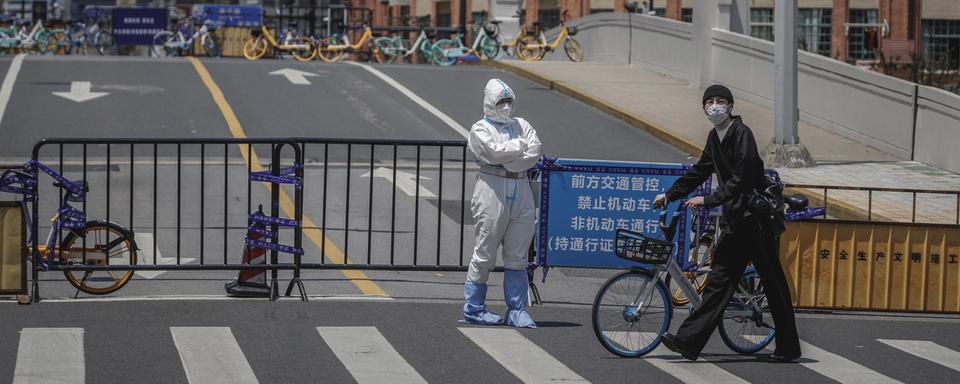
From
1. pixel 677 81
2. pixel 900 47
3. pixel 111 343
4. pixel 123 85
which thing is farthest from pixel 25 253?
pixel 900 47

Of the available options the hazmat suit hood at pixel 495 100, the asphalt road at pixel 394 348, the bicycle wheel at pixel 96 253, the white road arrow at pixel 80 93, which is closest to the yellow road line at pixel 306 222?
the asphalt road at pixel 394 348

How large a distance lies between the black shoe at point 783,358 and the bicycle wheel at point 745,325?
14 centimetres

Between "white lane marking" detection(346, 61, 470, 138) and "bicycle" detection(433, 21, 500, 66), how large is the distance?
22.4ft

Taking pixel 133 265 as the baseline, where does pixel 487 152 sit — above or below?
above

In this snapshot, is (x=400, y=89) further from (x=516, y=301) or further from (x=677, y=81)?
(x=516, y=301)

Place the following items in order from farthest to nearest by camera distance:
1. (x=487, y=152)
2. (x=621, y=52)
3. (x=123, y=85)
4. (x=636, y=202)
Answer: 1. (x=621, y=52)
2. (x=123, y=85)
3. (x=636, y=202)
4. (x=487, y=152)

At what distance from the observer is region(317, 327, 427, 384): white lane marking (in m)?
9.09

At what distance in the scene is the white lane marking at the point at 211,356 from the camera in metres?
8.95

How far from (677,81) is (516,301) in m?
19.8

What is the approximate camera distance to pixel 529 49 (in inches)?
1549

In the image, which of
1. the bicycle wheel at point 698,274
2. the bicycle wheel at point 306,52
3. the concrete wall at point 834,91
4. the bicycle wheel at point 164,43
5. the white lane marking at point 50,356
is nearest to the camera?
the white lane marking at point 50,356

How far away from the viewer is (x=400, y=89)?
93.1 feet

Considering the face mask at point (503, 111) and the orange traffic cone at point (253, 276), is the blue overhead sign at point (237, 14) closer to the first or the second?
the orange traffic cone at point (253, 276)

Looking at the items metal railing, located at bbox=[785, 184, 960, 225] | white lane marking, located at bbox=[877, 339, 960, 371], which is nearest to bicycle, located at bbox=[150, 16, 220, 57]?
metal railing, located at bbox=[785, 184, 960, 225]
